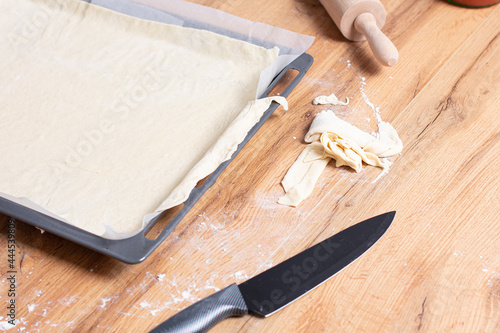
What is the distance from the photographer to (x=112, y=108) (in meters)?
0.96

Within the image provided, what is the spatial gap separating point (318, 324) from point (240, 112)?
0.39m

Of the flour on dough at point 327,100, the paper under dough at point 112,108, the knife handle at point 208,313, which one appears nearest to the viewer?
the knife handle at point 208,313

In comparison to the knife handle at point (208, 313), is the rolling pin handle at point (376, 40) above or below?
above

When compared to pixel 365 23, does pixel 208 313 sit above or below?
below

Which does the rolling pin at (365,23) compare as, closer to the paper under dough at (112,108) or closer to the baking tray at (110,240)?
the paper under dough at (112,108)

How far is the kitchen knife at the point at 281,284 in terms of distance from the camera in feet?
2.14

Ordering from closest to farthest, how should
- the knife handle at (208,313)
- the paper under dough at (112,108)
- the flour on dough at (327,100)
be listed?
the knife handle at (208,313), the paper under dough at (112,108), the flour on dough at (327,100)

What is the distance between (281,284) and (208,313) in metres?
0.11

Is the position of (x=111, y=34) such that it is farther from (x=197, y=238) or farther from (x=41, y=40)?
(x=197, y=238)

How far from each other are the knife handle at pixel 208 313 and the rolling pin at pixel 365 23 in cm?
59

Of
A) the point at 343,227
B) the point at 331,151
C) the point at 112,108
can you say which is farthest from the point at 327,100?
the point at 112,108

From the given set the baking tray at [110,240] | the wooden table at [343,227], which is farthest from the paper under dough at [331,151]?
the baking tray at [110,240]

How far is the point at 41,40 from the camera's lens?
1.09 metres

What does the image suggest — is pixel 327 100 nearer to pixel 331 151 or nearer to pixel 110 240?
pixel 331 151
